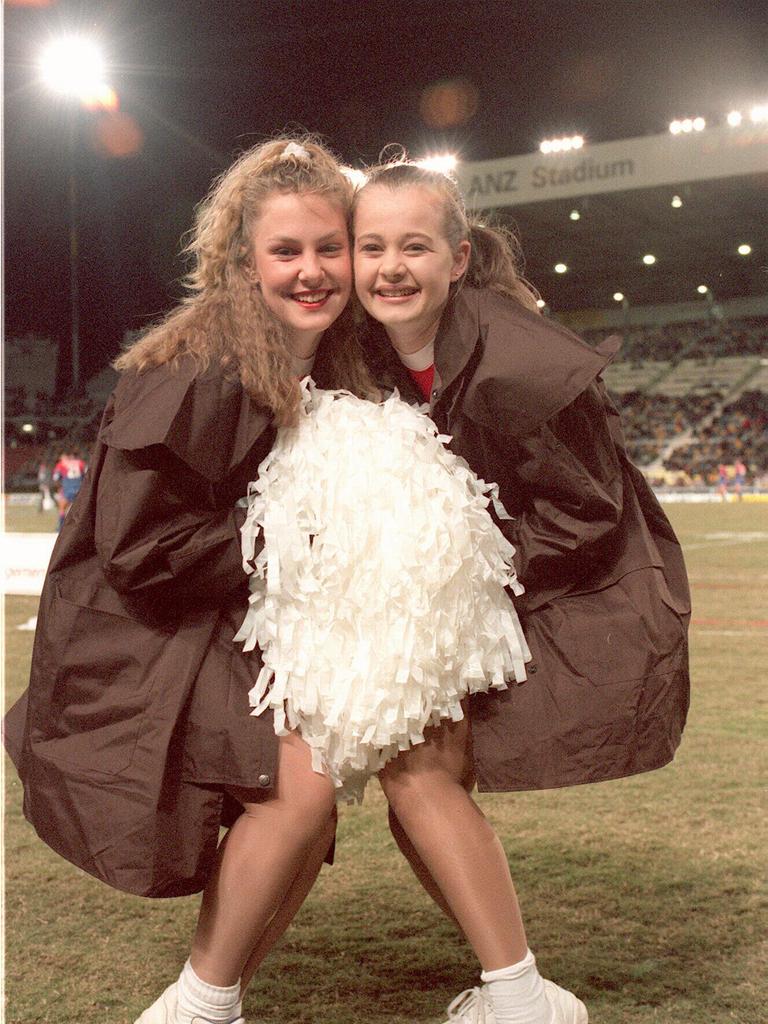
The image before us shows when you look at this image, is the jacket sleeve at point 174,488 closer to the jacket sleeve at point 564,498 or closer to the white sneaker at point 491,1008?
the jacket sleeve at point 564,498

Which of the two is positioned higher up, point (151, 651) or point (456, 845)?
point (151, 651)

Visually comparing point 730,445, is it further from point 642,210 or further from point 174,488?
point 174,488

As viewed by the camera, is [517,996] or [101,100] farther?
[101,100]

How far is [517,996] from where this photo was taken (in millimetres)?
2070

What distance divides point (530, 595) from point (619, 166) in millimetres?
26475

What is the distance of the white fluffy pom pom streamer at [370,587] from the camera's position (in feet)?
6.43

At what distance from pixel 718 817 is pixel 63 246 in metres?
27.5

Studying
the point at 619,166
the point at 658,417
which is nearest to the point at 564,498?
the point at 619,166

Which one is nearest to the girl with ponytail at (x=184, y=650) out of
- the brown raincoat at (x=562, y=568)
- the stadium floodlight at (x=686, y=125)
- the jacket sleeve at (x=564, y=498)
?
the brown raincoat at (x=562, y=568)

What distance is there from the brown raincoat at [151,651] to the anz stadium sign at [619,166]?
24.2m

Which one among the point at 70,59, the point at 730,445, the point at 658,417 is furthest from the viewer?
the point at 658,417

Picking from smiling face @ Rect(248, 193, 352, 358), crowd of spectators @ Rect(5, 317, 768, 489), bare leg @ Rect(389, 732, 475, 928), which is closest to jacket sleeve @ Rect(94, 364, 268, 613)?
smiling face @ Rect(248, 193, 352, 358)

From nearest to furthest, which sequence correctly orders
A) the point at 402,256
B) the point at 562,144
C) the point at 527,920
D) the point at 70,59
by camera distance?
the point at 402,256, the point at 527,920, the point at 70,59, the point at 562,144

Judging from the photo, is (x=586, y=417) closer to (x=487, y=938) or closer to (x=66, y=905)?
(x=487, y=938)
